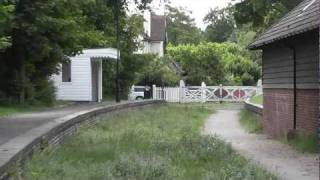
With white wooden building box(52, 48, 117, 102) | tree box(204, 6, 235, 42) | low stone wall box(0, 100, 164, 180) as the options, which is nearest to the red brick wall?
low stone wall box(0, 100, 164, 180)

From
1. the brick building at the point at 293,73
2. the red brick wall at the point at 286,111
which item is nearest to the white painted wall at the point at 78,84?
the red brick wall at the point at 286,111

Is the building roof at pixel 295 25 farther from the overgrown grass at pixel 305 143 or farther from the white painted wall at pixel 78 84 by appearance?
the white painted wall at pixel 78 84

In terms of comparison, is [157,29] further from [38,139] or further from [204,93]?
[38,139]

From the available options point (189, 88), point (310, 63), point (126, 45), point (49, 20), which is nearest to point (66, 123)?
point (310, 63)

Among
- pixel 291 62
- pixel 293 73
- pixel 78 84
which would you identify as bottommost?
pixel 78 84

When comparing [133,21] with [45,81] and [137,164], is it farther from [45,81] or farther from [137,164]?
[137,164]

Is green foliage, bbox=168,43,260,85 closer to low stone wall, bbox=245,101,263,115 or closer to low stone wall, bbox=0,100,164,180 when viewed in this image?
low stone wall, bbox=245,101,263,115

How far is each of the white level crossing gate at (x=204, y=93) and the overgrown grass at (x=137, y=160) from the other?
39.4 m

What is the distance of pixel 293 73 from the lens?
20906mm

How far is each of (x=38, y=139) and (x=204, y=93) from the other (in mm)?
48472

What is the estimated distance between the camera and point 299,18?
2012 cm

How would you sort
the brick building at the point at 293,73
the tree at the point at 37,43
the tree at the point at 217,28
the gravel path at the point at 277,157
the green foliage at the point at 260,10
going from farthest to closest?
the tree at the point at 217,28 → the green foliage at the point at 260,10 → the tree at the point at 37,43 → the brick building at the point at 293,73 → the gravel path at the point at 277,157

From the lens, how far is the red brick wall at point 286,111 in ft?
62.2

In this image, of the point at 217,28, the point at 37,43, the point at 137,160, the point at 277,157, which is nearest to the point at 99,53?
the point at 37,43
